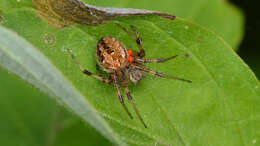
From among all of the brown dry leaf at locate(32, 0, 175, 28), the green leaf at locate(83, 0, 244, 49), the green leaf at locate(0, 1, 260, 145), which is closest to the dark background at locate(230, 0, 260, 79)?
the green leaf at locate(83, 0, 244, 49)

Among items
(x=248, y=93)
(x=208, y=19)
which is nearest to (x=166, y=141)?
(x=248, y=93)

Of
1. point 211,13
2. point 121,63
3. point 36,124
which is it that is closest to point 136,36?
point 121,63

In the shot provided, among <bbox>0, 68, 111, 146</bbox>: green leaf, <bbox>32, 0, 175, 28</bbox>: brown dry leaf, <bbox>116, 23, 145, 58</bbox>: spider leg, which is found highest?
<bbox>32, 0, 175, 28</bbox>: brown dry leaf

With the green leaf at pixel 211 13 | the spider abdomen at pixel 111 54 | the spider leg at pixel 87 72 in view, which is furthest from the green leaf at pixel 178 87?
the green leaf at pixel 211 13

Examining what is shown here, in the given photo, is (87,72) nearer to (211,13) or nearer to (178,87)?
(178,87)

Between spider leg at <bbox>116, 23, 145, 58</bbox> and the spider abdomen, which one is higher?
spider leg at <bbox>116, 23, 145, 58</bbox>

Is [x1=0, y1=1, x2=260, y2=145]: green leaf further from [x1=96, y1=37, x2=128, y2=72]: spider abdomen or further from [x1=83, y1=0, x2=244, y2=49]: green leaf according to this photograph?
[x1=83, y1=0, x2=244, y2=49]: green leaf

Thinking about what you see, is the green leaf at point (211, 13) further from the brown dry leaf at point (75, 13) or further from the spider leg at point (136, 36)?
the brown dry leaf at point (75, 13)
